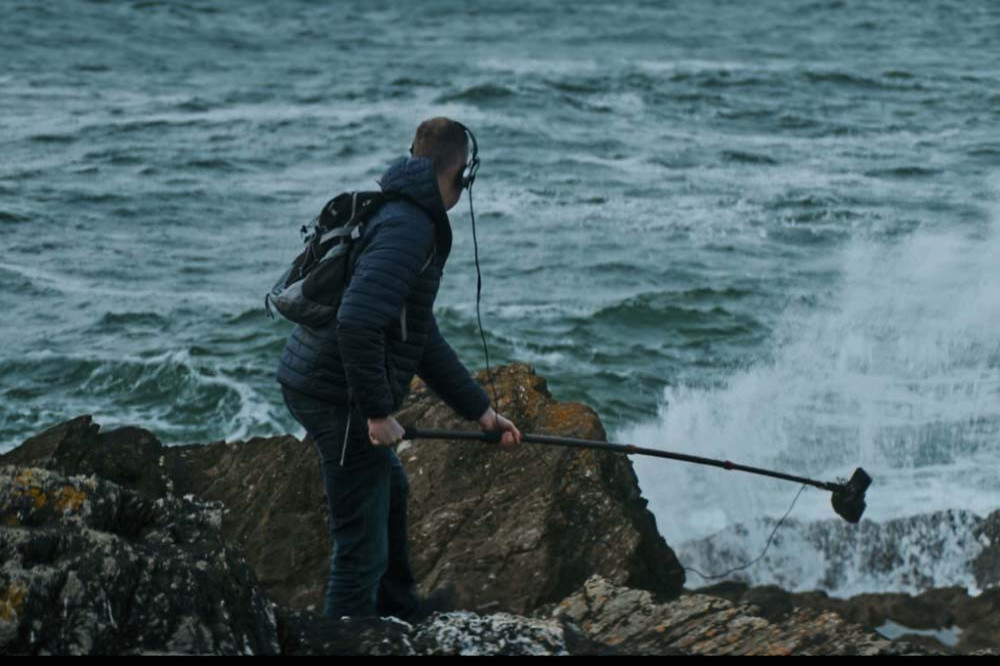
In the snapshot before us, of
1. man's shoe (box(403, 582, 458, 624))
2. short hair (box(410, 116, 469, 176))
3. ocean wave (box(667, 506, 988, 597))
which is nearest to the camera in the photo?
short hair (box(410, 116, 469, 176))

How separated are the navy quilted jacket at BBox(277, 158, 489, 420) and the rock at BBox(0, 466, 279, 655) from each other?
0.71 meters

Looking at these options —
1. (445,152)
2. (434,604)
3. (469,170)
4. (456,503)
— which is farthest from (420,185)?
(456,503)

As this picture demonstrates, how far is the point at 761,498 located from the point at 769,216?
880cm

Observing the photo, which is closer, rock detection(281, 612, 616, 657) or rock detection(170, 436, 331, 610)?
rock detection(281, 612, 616, 657)

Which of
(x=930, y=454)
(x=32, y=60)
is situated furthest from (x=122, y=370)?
(x=32, y=60)

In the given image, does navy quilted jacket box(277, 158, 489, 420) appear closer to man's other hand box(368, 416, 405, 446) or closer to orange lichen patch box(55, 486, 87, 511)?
man's other hand box(368, 416, 405, 446)

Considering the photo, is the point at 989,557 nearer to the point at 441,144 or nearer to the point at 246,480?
the point at 246,480

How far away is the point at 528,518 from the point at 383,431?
86.9 inches

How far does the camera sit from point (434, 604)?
17.4 ft

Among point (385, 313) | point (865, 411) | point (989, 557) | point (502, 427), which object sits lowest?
point (865, 411)

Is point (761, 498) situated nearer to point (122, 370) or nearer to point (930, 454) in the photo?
point (930, 454)

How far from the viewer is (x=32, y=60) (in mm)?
27969

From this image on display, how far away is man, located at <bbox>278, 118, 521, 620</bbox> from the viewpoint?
433 centimetres

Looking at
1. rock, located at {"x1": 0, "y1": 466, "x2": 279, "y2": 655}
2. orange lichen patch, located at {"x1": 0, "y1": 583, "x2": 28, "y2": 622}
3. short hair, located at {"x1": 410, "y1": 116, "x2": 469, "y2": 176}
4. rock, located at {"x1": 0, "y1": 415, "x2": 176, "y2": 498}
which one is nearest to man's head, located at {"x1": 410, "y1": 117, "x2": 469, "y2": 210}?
short hair, located at {"x1": 410, "y1": 116, "x2": 469, "y2": 176}
